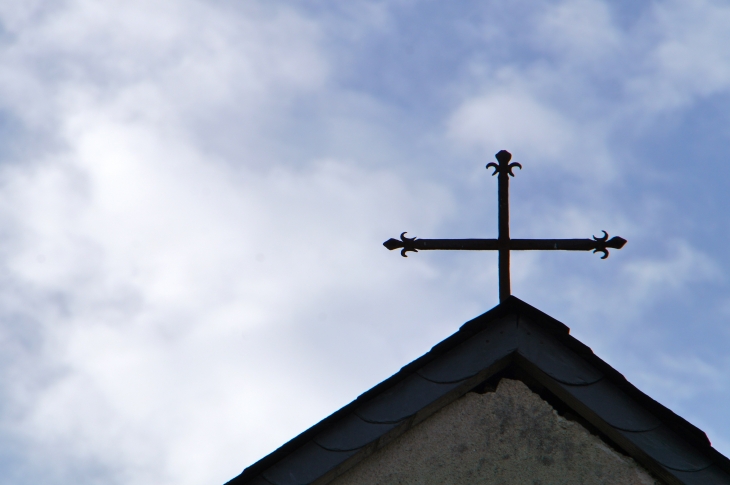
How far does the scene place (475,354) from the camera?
9.83 feet

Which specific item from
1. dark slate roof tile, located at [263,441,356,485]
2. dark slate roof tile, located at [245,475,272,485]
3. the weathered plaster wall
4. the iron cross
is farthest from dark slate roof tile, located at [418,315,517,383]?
the iron cross

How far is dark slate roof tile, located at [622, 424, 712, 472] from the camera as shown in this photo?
2.71 metres

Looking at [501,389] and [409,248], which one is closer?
[501,389]

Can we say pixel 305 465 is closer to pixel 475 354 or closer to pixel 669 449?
pixel 475 354

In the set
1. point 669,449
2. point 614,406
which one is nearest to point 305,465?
point 614,406

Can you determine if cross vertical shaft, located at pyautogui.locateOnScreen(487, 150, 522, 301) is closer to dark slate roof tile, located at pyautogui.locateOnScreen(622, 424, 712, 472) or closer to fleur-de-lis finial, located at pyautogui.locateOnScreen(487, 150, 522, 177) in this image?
fleur-de-lis finial, located at pyautogui.locateOnScreen(487, 150, 522, 177)

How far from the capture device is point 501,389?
3.01 metres

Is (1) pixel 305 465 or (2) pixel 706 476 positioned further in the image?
(1) pixel 305 465

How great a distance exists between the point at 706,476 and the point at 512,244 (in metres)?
2.11

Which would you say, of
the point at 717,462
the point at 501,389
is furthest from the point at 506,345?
the point at 717,462

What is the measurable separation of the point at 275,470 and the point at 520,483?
90 cm

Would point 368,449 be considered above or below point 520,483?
above

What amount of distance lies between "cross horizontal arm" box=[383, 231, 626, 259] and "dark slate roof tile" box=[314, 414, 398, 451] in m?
1.93

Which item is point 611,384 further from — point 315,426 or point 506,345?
point 315,426
